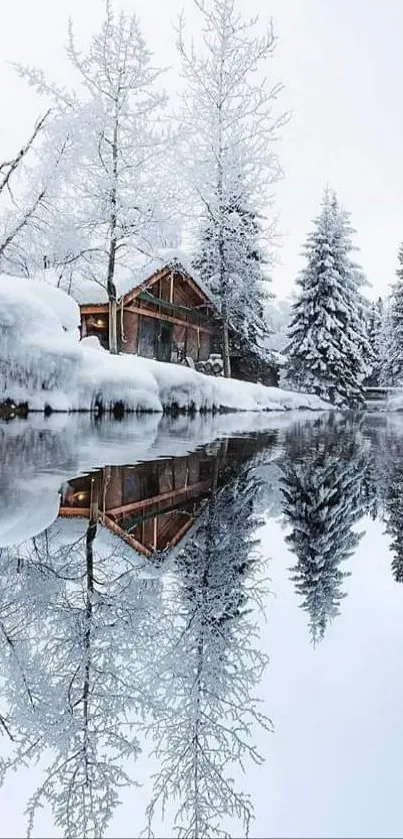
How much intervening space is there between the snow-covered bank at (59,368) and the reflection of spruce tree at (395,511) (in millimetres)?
7199

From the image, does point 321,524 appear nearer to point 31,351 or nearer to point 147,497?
point 147,497

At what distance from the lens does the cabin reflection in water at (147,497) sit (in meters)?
2.56

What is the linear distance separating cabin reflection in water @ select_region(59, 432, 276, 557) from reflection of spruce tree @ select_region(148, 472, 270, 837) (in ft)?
1.20

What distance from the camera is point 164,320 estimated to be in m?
27.2

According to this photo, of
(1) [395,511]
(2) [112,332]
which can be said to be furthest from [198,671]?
(2) [112,332]

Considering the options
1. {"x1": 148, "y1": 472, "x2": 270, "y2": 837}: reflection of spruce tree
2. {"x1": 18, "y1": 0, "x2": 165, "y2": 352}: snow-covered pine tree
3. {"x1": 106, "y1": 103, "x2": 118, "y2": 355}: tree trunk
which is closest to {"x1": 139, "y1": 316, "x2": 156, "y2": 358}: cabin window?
{"x1": 18, "y1": 0, "x2": 165, "y2": 352}: snow-covered pine tree

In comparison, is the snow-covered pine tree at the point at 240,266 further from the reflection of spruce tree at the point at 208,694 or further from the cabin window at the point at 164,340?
the reflection of spruce tree at the point at 208,694

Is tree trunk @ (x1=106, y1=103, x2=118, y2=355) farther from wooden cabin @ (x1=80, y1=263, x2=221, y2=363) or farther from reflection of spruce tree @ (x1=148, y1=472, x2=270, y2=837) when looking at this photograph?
reflection of spruce tree @ (x1=148, y1=472, x2=270, y2=837)

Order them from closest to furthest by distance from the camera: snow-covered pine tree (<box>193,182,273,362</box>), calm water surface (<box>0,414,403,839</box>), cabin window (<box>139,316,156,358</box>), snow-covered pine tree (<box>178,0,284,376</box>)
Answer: calm water surface (<box>0,414,403,839</box>) → snow-covered pine tree (<box>178,0,284,376</box>) → snow-covered pine tree (<box>193,182,273,362</box>) → cabin window (<box>139,316,156,358</box>)

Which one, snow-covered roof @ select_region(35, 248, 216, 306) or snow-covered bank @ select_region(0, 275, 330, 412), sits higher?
snow-covered roof @ select_region(35, 248, 216, 306)

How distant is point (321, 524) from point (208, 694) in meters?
1.69

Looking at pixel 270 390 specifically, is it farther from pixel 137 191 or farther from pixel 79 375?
pixel 79 375

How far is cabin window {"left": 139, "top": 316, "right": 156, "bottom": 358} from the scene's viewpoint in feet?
86.2

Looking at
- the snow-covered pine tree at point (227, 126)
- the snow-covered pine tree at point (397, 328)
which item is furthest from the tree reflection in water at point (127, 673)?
the snow-covered pine tree at point (397, 328)
